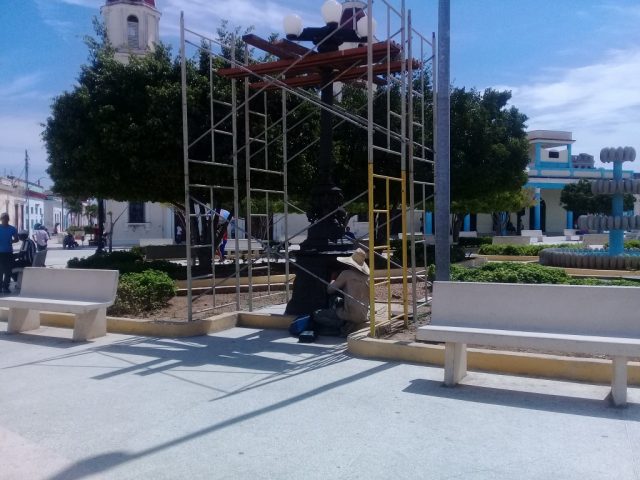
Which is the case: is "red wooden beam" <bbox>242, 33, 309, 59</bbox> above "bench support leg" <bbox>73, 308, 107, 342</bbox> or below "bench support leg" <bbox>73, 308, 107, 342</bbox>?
above

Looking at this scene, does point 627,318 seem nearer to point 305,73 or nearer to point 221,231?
point 305,73

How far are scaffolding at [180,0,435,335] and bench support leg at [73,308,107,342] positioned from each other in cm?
121

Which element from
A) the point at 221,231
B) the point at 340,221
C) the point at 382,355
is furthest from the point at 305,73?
the point at 221,231

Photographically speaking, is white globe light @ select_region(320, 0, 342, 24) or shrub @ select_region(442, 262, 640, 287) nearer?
white globe light @ select_region(320, 0, 342, 24)

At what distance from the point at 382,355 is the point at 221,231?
37.0 feet

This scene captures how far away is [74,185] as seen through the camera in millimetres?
14508

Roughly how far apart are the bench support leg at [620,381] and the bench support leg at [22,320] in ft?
24.8

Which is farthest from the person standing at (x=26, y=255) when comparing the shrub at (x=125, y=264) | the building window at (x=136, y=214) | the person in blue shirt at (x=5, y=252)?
the building window at (x=136, y=214)

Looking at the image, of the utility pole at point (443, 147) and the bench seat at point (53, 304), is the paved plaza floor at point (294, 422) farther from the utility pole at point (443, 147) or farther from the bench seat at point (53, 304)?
the utility pole at point (443, 147)

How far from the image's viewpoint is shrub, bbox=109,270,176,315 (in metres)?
9.73

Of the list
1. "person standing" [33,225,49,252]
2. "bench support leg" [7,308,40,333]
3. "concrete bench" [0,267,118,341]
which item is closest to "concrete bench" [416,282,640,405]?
"concrete bench" [0,267,118,341]

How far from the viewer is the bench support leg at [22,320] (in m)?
9.09

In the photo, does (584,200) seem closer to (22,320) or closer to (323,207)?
(323,207)

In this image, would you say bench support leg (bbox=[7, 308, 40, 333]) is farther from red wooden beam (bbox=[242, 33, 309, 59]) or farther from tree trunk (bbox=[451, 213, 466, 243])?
tree trunk (bbox=[451, 213, 466, 243])
